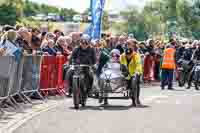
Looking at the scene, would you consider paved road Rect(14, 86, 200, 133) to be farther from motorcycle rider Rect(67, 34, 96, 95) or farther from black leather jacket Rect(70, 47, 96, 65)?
black leather jacket Rect(70, 47, 96, 65)

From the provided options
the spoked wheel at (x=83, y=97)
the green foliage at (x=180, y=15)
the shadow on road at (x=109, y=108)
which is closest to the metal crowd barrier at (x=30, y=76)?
the spoked wheel at (x=83, y=97)

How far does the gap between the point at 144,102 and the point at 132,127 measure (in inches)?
249

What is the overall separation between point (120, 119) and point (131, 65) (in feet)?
12.3

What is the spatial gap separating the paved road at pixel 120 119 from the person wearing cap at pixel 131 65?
0.46 m

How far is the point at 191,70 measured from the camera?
29.0 meters

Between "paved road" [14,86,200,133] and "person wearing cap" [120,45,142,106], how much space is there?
46 cm

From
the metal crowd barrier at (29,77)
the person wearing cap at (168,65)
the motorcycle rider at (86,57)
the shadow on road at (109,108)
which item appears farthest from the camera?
the person wearing cap at (168,65)

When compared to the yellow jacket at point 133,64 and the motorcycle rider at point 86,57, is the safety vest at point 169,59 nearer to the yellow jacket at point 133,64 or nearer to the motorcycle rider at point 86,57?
the yellow jacket at point 133,64

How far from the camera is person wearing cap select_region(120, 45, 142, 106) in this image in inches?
718

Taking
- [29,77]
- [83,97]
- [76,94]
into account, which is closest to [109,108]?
[83,97]

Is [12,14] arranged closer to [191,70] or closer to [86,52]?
[191,70]

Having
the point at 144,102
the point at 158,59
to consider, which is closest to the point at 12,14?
the point at 158,59

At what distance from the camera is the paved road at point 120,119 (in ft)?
42.5

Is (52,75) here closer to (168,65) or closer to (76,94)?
(76,94)
